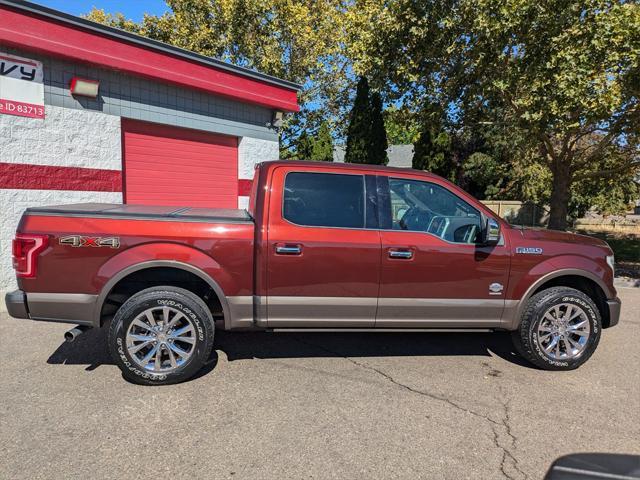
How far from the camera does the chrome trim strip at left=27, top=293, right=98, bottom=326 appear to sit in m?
3.75

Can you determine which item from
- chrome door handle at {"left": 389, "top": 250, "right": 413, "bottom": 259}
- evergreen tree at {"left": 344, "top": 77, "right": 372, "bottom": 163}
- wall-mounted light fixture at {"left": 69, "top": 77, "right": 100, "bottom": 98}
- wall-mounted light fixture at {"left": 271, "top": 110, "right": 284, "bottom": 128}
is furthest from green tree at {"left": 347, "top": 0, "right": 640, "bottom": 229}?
wall-mounted light fixture at {"left": 69, "top": 77, "right": 100, "bottom": 98}

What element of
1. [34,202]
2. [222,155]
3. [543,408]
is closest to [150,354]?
[543,408]

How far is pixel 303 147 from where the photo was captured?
19.0m

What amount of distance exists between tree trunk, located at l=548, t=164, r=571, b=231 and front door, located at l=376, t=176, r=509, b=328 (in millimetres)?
9196

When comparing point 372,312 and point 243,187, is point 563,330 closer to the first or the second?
point 372,312

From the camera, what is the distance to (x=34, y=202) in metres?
6.93

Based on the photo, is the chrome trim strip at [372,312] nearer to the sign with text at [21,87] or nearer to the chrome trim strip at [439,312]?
the chrome trim strip at [439,312]

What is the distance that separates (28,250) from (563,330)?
4855 millimetres

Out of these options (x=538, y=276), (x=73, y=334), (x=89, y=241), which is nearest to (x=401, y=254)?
(x=538, y=276)

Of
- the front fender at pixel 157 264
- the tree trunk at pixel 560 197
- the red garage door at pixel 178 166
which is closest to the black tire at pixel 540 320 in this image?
the front fender at pixel 157 264

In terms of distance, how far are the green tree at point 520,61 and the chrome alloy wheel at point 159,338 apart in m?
7.68

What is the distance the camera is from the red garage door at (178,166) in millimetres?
8117

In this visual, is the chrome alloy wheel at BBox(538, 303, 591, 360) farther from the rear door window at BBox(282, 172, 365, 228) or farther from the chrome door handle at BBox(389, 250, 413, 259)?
the rear door window at BBox(282, 172, 365, 228)

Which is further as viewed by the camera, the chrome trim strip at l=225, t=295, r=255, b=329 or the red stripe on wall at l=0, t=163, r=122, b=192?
the red stripe on wall at l=0, t=163, r=122, b=192
